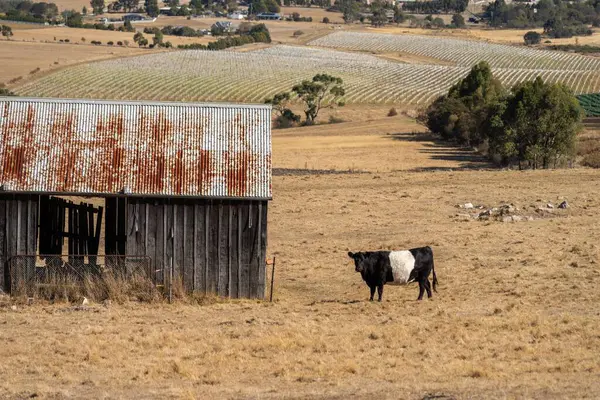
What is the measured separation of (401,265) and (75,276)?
7.77 metres

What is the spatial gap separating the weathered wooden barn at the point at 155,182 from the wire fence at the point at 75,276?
0.78 ft

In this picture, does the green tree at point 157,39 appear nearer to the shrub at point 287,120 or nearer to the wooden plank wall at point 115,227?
the shrub at point 287,120

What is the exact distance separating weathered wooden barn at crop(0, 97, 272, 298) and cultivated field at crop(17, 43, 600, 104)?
86.1 m

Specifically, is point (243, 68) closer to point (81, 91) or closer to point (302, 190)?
point (81, 91)

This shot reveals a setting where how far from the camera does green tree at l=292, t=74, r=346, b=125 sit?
351ft

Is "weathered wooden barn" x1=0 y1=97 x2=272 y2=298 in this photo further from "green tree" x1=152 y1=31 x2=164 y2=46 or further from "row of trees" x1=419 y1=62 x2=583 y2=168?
"green tree" x1=152 y1=31 x2=164 y2=46

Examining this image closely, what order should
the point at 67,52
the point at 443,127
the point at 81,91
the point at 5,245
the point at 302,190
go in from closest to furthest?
the point at 5,245
the point at 302,190
the point at 443,127
the point at 81,91
the point at 67,52

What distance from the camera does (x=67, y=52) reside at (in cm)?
15300

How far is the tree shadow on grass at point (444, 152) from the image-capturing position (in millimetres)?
62500

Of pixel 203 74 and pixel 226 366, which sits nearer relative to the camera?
pixel 226 366

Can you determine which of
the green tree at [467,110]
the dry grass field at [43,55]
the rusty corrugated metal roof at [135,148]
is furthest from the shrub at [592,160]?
the dry grass field at [43,55]

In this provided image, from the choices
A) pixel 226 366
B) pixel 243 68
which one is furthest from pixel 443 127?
pixel 243 68

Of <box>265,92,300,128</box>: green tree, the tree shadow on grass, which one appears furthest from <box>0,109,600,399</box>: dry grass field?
<box>265,92,300,128</box>: green tree

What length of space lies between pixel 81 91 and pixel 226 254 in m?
94.4
